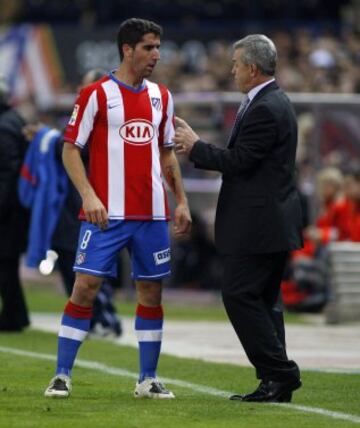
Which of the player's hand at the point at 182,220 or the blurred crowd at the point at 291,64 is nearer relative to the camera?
the player's hand at the point at 182,220

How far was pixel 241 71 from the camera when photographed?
9562 mm

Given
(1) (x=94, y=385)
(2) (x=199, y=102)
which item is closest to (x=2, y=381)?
(1) (x=94, y=385)

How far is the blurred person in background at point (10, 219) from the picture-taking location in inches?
594

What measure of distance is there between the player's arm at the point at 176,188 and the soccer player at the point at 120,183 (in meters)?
0.01

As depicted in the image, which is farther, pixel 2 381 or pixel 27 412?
pixel 2 381

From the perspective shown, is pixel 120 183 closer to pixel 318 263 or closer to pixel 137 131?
pixel 137 131

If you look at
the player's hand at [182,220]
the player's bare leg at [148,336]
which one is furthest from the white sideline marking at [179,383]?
the player's hand at [182,220]

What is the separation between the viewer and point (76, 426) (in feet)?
27.7

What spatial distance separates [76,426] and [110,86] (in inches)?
85.6

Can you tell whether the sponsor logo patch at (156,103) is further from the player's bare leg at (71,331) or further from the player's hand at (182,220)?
the player's bare leg at (71,331)

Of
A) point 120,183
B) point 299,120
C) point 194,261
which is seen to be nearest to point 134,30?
point 120,183

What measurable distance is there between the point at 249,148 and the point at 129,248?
3.13ft

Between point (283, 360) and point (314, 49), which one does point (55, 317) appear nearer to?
point (283, 360)

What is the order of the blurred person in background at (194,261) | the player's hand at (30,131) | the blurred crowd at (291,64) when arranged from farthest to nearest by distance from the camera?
the blurred crowd at (291,64) → the blurred person in background at (194,261) → the player's hand at (30,131)
